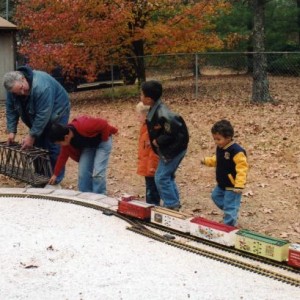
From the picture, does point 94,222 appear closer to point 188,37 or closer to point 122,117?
point 122,117

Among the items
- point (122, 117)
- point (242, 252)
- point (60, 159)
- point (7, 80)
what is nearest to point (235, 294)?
point (242, 252)

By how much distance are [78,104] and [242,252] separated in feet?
36.1

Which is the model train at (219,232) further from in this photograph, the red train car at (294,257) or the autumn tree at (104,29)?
the autumn tree at (104,29)

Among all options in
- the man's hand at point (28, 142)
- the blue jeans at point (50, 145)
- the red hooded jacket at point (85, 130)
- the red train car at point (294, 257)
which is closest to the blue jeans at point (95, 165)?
the red hooded jacket at point (85, 130)

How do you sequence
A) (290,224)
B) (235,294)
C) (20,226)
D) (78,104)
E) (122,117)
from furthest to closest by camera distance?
(78,104) < (122,117) < (290,224) < (20,226) < (235,294)

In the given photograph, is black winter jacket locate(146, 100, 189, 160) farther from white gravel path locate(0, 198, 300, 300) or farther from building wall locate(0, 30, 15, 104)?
building wall locate(0, 30, 15, 104)

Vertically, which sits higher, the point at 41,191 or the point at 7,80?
the point at 7,80

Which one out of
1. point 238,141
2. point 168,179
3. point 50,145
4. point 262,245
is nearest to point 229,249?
point 262,245

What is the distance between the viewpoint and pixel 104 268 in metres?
4.06

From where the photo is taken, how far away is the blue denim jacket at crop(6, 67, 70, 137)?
6.37 m

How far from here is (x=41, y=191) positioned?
6.15 metres

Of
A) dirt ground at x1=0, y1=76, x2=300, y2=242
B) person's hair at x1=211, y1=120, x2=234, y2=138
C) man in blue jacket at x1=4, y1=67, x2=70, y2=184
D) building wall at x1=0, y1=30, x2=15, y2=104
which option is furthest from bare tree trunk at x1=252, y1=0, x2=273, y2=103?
person's hair at x1=211, y1=120, x2=234, y2=138

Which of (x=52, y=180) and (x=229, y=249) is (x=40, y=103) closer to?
(x=52, y=180)

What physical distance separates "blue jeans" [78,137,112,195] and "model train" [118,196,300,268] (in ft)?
2.58
